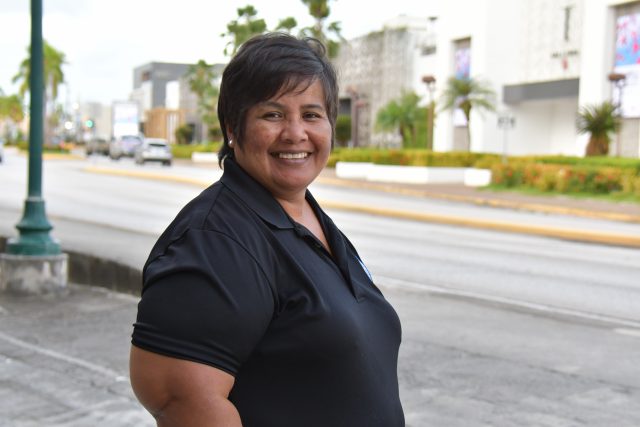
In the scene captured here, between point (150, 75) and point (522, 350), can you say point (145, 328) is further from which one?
point (150, 75)

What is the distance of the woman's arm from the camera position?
178 centimetres

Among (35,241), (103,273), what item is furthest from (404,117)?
(35,241)

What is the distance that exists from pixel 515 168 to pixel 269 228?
1191 inches

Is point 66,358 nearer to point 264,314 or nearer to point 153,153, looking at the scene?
point 264,314

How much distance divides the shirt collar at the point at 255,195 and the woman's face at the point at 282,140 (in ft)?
0.12

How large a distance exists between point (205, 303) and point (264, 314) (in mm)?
137

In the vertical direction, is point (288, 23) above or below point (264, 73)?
above

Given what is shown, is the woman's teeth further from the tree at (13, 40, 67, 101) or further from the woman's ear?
the tree at (13, 40, 67, 101)

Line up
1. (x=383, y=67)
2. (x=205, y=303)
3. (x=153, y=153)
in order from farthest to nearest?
1. (x=383, y=67)
2. (x=153, y=153)
3. (x=205, y=303)

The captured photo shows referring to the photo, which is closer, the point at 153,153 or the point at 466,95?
the point at 466,95

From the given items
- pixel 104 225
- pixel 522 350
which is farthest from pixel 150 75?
pixel 522 350

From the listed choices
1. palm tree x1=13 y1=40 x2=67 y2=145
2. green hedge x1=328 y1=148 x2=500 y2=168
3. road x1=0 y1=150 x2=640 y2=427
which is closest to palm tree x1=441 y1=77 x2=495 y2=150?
green hedge x1=328 y1=148 x2=500 y2=168

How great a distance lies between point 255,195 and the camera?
206 cm

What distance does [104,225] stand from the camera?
17031 mm
